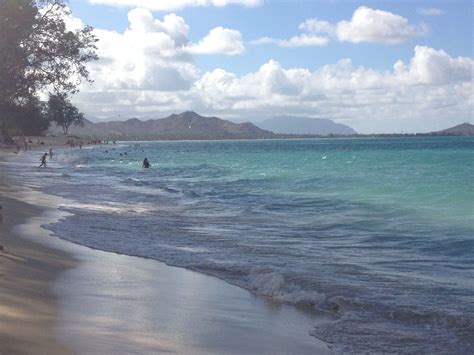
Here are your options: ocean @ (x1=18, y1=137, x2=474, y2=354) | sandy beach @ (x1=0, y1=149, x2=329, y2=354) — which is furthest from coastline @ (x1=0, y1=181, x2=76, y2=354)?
ocean @ (x1=18, y1=137, x2=474, y2=354)

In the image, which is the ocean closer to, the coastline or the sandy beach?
the sandy beach

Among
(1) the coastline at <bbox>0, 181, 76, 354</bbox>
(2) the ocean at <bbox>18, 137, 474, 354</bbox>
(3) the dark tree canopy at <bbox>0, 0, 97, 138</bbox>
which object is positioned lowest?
(2) the ocean at <bbox>18, 137, 474, 354</bbox>

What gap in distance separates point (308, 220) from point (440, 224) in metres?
4.11

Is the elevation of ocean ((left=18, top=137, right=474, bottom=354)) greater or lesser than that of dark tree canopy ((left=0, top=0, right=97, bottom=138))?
lesser

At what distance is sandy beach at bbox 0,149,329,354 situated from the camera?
22.9 feet

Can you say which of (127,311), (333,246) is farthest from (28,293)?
(333,246)

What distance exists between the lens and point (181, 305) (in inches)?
352

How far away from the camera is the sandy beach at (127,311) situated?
275 inches

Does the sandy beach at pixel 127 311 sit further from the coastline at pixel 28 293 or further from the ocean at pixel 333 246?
the ocean at pixel 333 246

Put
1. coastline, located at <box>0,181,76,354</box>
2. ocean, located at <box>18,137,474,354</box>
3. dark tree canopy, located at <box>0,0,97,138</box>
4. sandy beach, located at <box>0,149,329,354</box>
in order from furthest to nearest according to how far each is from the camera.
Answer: dark tree canopy, located at <box>0,0,97,138</box> < ocean, located at <box>18,137,474,354</box> < sandy beach, located at <box>0,149,329,354</box> < coastline, located at <box>0,181,76,354</box>

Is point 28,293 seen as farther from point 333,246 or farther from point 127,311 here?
point 333,246

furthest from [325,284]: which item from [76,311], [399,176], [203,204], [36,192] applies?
[399,176]

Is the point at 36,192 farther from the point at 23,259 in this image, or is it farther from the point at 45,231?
the point at 23,259

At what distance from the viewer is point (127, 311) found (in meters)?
8.38
